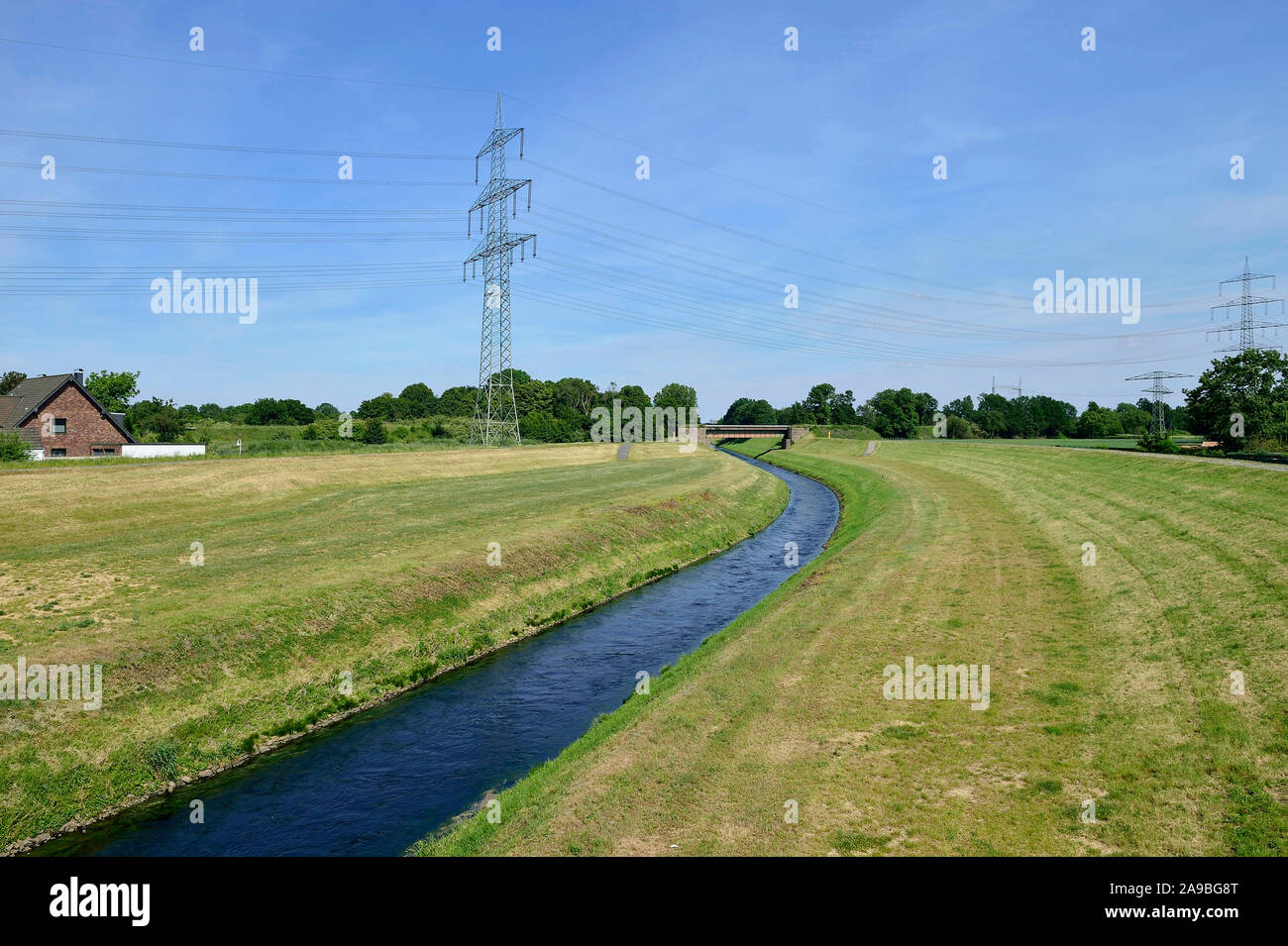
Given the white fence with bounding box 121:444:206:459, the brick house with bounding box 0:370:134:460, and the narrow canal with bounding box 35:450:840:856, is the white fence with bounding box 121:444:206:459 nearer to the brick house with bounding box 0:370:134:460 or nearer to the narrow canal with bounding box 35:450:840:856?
the brick house with bounding box 0:370:134:460

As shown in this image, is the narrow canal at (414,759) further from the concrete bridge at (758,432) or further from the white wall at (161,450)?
the concrete bridge at (758,432)

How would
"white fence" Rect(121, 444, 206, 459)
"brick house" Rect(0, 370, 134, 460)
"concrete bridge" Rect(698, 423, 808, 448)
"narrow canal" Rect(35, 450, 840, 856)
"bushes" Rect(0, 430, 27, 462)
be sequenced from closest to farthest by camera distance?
"narrow canal" Rect(35, 450, 840, 856) < "bushes" Rect(0, 430, 27, 462) < "brick house" Rect(0, 370, 134, 460) < "white fence" Rect(121, 444, 206, 459) < "concrete bridge" Rect(698, 423, 808, 448)

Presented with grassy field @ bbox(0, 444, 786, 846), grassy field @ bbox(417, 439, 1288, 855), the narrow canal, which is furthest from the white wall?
grassy field @ bbox(417, 439, 1288, 855)

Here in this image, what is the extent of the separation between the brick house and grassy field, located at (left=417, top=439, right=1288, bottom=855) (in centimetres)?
7976

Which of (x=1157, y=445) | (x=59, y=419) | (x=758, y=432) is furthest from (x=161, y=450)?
(x=1157, y=445)

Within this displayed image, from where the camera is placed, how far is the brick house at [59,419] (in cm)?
6994

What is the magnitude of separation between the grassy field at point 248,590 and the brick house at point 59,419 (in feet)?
110

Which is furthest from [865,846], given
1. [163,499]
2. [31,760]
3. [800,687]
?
[163,499]

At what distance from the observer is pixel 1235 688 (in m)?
13.0

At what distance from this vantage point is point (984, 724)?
1330 cm

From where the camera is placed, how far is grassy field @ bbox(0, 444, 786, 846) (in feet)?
50.1

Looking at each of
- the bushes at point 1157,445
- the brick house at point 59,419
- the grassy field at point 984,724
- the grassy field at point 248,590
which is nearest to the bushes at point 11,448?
the brick house at point 59,419

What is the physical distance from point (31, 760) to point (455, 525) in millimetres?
22164

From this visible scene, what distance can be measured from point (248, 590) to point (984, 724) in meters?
21.7
